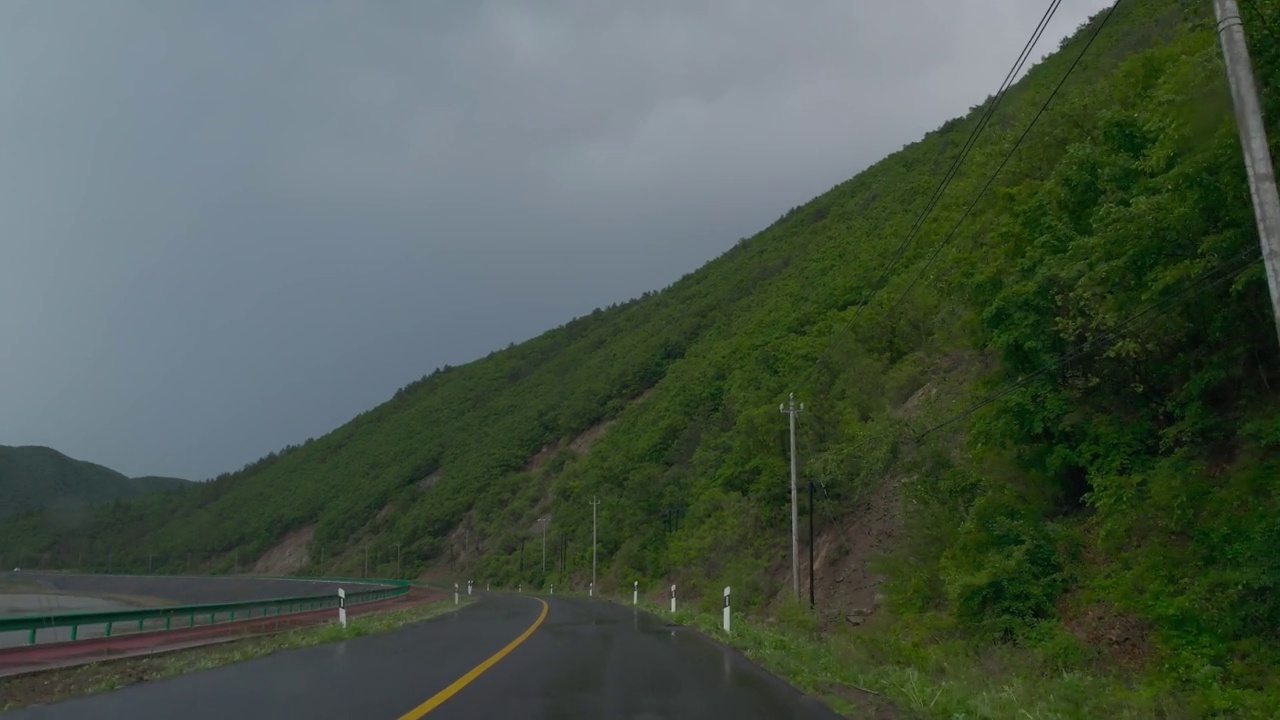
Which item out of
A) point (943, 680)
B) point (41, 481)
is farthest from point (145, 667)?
point (41, 481)

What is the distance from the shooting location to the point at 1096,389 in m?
17.9

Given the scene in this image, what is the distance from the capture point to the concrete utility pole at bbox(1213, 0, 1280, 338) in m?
7.42

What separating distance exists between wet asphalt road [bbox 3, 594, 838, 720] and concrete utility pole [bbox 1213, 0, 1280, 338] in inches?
240

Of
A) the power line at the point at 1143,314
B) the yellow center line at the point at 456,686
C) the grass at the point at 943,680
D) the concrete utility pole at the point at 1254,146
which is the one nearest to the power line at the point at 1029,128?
the concrete utility pole at the point at 1254,146

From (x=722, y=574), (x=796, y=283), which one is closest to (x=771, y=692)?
(x=722, y=574)

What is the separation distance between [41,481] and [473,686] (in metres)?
190

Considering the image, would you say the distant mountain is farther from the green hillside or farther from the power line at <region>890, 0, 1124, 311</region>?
the power line at <region>890, 0, 1124, 311</region>

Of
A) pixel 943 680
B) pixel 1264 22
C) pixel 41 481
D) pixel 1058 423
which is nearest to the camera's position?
pixel 1264 22

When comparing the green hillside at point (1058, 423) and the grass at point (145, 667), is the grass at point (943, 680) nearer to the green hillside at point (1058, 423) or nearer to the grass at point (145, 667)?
the green hillside at point (1058, 423)

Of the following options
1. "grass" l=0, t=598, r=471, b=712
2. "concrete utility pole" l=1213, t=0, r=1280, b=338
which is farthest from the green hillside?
"grass" l=0, t=598, r=471, b=712

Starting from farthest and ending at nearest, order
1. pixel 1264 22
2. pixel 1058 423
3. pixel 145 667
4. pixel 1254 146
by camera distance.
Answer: pixel 1058 423 < pixel 145 667 < pixel 1264 22 < pixel 1254 146

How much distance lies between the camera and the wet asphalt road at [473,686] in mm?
10242

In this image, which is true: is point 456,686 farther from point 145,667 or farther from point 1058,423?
point 1058,423

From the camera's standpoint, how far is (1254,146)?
25.5ft
